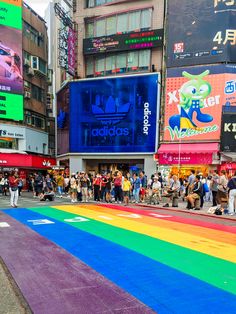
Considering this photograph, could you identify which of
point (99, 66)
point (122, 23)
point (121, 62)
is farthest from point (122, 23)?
point (99, 66)

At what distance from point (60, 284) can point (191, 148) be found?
25709mm

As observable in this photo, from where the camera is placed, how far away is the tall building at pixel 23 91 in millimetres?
37406

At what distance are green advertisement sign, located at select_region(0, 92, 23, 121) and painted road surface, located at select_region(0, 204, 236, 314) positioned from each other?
2877 cm

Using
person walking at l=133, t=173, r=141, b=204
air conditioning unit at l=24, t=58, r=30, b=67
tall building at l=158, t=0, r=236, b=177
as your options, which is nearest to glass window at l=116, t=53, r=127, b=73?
tall building at l=158, t=0, r=236, b=177

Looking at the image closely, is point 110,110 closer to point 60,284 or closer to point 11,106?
point 11,106

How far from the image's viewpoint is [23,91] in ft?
130

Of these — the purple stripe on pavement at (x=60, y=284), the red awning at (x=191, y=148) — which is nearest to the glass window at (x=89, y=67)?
the red awning at (x=191, y=148)

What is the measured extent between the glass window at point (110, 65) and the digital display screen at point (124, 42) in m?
0.99

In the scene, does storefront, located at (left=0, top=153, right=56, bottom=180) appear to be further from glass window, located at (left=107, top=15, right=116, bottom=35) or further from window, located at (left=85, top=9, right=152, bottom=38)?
glass window, located at (left=107, top=15, right=116, bottom=35)

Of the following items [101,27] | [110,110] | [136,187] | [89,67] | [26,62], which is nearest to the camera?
[136,187]

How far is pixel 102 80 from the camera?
35312mm

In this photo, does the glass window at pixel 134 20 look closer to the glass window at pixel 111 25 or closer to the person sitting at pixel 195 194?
the glass window at pixel 111 25

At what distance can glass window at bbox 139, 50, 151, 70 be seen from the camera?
112 feet

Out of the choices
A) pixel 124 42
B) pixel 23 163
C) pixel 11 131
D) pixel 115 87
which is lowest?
pixel 23 163
